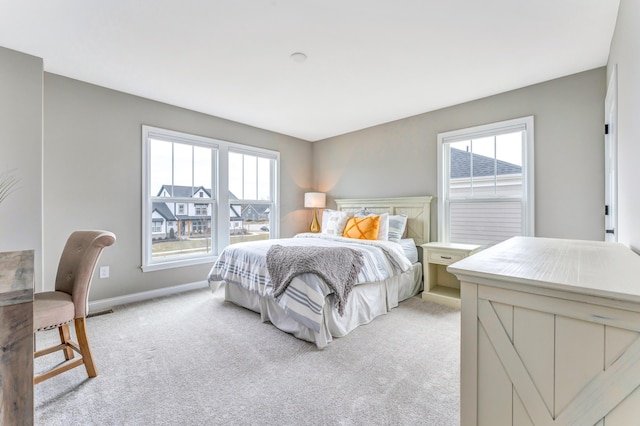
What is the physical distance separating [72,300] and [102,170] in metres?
1.92

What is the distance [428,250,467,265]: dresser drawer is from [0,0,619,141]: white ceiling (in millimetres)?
1880

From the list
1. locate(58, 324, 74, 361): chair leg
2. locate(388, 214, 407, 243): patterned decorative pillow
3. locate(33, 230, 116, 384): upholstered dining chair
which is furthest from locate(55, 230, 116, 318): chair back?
locate(388, 214, 407, 243): patterned decorative pillow

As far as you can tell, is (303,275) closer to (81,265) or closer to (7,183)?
(81,265)

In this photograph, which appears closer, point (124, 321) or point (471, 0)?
point (471, 0)

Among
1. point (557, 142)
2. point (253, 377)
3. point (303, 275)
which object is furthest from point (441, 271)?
point (253, 377)

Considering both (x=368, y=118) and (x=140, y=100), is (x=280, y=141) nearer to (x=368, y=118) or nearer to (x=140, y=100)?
(x=368, y=118)

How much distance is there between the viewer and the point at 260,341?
235cm

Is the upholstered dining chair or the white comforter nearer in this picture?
the upholstered dining chair

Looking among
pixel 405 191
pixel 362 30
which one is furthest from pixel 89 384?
pixel 405 191

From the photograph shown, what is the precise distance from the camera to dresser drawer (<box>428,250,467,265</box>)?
10.3ft

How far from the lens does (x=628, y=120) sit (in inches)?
63.0

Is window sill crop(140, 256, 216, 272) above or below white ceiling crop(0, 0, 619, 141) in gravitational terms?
below

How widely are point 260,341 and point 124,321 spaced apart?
1.49 m

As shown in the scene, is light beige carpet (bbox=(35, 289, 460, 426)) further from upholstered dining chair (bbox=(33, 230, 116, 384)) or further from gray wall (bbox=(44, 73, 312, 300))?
gray wall (bbox=(44, 73, 312, 300))
